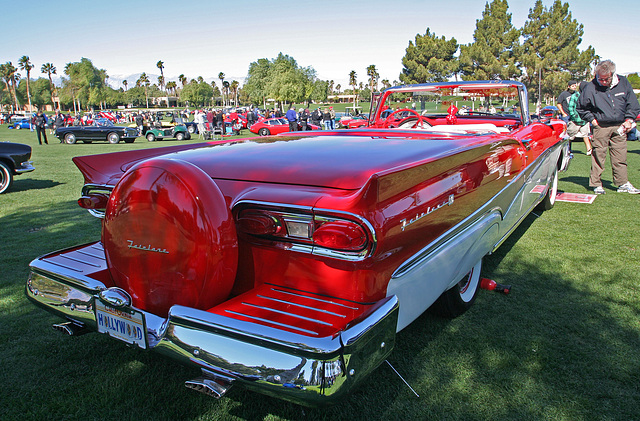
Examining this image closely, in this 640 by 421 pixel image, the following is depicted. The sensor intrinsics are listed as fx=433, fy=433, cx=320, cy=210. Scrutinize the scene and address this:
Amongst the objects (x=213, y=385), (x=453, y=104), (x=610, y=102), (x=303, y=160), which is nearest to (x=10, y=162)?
(x=453, y=104)

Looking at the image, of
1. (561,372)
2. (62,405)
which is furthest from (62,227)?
(561,372)

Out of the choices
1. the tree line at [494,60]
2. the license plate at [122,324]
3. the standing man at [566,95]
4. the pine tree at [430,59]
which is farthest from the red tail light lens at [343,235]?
the pine tree at [430,59]

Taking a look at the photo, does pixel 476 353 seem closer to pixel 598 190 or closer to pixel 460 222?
pixel 460 222

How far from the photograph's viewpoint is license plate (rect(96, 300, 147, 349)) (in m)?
1.72

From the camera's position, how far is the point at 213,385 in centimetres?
155

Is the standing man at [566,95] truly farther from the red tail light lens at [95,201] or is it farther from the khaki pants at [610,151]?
the red tail light lens at [95,201]

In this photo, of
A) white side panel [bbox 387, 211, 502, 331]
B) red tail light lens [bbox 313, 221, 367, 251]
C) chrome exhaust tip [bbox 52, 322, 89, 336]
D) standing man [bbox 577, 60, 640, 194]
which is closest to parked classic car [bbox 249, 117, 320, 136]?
standing man [bbox 577, 60, 640, 194]

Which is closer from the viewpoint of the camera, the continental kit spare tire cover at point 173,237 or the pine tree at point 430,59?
the continental kit spare tire cover at point 173,237

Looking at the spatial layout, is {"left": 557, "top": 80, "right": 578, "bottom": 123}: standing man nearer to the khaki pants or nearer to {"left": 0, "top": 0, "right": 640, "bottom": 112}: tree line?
the khaki pants

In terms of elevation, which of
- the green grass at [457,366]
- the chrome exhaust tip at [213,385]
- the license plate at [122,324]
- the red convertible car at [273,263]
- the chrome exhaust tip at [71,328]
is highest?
the red convertible car at [273,263]

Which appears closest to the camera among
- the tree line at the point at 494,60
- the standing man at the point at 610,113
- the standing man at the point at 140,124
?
the standing man at the point at 610,113

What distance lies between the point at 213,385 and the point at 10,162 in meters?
7.94

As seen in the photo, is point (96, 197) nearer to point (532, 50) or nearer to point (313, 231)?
point (313, 231)

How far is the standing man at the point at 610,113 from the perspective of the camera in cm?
583
